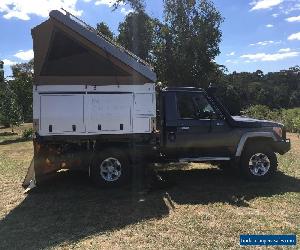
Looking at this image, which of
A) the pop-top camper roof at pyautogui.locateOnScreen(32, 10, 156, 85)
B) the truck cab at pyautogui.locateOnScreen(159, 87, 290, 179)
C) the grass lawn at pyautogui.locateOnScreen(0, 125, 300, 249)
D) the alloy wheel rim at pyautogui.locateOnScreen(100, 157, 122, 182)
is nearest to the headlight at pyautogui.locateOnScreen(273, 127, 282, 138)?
the truck cab at pyautogui.locateOnScreen(159, 87, 290, 179)

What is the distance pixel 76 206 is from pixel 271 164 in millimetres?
4529

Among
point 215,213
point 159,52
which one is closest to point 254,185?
point 215,213

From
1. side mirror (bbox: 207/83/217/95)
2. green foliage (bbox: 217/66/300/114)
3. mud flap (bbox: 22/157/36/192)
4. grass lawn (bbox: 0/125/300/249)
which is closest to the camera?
grass lawn (bbox: 0/125/300/249)

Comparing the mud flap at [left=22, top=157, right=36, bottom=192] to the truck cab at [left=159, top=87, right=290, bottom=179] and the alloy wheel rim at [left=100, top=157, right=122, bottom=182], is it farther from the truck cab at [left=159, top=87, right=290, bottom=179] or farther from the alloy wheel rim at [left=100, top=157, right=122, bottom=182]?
the truck cab at [left=159, top=87, right=290, bottom=179]

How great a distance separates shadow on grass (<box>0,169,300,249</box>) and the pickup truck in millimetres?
518

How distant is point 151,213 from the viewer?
767cm

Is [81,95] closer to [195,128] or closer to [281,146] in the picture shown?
[195,128]

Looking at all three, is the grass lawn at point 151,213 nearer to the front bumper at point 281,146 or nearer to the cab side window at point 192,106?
the front bumper at point 281,146

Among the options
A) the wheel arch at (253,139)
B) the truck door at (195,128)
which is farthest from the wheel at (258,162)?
the truck door at (195,128)

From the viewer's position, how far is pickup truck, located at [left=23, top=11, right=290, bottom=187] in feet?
30.0

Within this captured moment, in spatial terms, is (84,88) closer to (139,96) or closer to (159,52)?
(139,96)

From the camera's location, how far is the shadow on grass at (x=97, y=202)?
6793mm

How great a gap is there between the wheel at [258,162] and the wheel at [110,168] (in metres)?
2.67

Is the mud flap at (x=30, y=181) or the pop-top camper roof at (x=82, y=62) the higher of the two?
the pop-top camper roof at (x=82, y=62)
